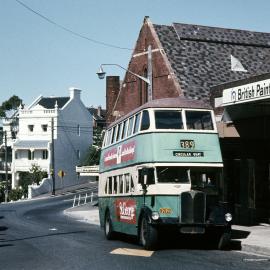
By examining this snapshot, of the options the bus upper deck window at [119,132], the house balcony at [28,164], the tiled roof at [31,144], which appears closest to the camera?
the bus upper deck window at [119,132]

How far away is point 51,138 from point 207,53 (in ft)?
154

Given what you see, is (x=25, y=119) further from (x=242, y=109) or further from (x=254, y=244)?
(x=254, y=244)

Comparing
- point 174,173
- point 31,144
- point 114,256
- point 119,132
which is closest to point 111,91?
point 119,132

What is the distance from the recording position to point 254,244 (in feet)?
56.3

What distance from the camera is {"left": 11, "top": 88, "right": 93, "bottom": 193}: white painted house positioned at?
84.5m

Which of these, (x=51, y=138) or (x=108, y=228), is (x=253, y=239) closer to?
(x=108, y=228)

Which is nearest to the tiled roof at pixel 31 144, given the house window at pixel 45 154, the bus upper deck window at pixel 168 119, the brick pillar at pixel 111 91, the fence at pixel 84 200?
the house window at pixel 45 154

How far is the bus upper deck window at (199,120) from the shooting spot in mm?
17911

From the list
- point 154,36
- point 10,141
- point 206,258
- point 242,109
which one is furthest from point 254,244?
point 10,141

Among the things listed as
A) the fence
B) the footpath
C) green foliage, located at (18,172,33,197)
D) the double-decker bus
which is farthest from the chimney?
the double-decker bus

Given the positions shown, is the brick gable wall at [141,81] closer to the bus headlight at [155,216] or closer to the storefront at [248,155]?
the storefront at [248,155]

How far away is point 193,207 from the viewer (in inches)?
660

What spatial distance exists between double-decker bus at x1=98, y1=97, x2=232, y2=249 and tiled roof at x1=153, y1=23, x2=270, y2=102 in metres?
18.4

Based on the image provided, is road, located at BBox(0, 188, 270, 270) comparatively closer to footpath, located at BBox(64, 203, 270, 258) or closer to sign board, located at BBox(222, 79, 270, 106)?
footpath, located at BBox(64, 203, 270, 258)
